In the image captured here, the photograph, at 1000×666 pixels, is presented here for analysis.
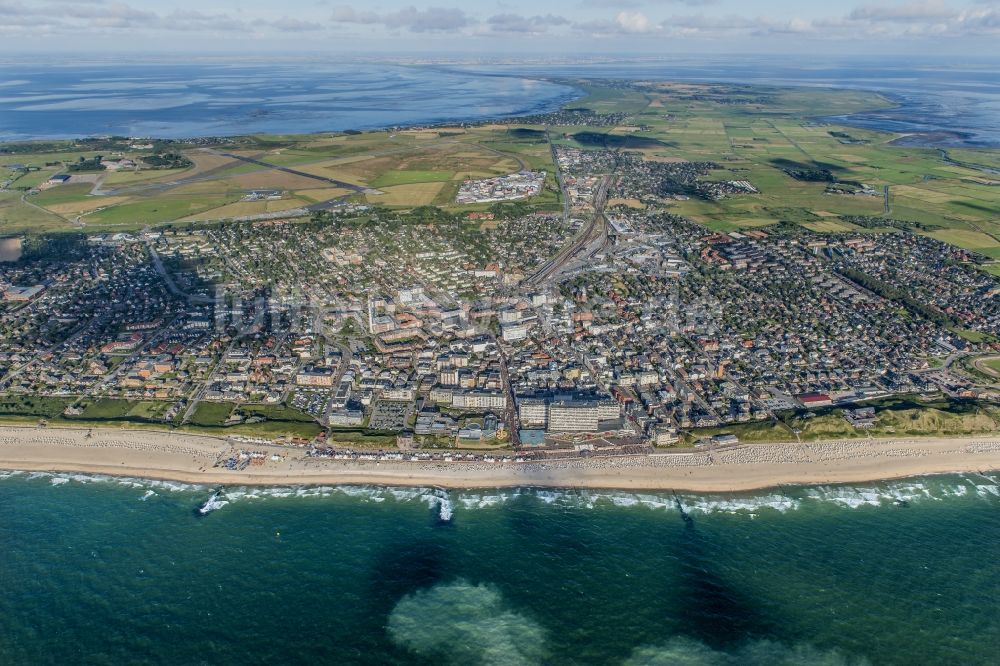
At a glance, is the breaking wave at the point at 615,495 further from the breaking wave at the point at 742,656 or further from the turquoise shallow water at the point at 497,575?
the breaking wave at the point at 742,656

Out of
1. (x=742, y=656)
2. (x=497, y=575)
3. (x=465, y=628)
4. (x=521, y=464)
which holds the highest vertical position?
(x=521, y=464)

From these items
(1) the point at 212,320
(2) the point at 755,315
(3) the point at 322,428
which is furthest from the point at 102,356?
(2) the point at 755,315

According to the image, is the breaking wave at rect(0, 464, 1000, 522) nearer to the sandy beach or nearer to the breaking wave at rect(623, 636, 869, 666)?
the sandy beach

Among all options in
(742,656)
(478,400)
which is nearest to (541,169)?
(478,400)

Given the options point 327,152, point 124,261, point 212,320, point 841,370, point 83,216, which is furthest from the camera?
point 327,152

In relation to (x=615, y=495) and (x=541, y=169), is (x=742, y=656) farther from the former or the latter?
(x=541, y=169)

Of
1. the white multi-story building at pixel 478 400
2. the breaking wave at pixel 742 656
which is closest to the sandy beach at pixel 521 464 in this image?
the white multi-story building at pixel 478 400

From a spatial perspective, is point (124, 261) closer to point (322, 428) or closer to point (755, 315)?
point (322, 428)
